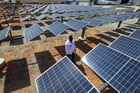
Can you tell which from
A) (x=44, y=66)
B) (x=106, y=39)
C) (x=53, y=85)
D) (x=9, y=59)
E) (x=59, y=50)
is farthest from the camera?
(x=106, y=39)

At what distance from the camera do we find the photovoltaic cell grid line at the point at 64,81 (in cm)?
412

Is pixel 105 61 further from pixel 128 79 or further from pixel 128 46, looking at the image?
pixel 128 46

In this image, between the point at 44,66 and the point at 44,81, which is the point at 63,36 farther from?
the point at 44,81

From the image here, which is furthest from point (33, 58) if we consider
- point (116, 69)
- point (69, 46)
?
point (116, 69)

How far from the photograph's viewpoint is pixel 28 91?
684cm

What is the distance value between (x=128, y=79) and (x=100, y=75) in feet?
3.82

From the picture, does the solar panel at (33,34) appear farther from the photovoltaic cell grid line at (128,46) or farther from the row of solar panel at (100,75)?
the photovoltaic cell grid line at (128,46)

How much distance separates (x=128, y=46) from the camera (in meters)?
7.64

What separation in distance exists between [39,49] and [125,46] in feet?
27.3

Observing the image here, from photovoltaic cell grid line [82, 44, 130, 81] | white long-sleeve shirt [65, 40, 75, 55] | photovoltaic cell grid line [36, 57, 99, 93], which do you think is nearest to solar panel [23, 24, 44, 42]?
white long-sleeve shirt [65, 40, 75, 55]

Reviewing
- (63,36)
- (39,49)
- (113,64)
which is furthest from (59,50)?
(113,64)

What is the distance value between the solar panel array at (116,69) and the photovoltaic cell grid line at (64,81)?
1.18 meters

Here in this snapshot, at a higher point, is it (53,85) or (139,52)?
(139,52)

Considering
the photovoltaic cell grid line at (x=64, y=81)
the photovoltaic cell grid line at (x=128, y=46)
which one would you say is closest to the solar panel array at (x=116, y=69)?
the photovoltaic cell grid line at (x=64, y=81)
